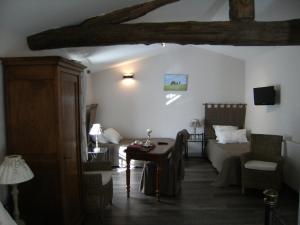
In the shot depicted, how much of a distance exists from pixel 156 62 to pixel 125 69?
2.57 feet

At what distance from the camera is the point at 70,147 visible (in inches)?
105

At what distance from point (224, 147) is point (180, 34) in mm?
3031

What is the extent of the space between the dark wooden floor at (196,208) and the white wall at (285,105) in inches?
20.3

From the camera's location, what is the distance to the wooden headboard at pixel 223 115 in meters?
6.40

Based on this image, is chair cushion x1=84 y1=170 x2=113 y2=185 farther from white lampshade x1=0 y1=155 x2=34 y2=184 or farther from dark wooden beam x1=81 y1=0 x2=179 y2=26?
dark wooden beam x1=81 y1=0 x2=179 y2=26

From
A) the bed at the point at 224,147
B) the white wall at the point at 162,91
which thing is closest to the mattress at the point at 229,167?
the bed at the point at 224,147

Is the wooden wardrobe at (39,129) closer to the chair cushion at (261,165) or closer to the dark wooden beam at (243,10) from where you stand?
the dark wooden beam at (243,10)

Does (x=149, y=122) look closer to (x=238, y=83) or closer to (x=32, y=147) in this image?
(x=238, y=83)

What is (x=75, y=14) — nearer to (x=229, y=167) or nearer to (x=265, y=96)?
(x=229, y=167)

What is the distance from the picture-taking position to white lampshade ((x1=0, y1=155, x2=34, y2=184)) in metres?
Result: 1.98

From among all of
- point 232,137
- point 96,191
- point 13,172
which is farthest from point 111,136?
point 13,172

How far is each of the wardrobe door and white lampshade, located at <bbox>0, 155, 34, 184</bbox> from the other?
406 millimetres

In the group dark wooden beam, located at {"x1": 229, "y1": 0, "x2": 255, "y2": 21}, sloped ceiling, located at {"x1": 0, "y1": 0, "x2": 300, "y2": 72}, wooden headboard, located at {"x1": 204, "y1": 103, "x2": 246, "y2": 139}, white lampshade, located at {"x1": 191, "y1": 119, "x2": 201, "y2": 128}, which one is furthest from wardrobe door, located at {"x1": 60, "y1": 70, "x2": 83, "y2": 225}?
wooden headboard, located at {"x1": 204, "y1": 103, "x2": 246, "y2": 139}

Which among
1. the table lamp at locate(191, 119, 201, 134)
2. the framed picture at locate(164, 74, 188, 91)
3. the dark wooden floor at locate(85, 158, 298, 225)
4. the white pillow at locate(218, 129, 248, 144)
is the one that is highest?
the framed picture at locate(164, 74, 188, 91)
